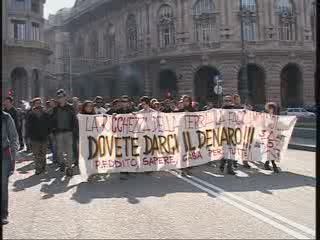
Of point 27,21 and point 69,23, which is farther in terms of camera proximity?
point 69,23

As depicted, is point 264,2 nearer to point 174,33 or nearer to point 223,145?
point 174,33

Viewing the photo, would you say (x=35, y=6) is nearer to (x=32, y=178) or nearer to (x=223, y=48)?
(x=223, y=48)

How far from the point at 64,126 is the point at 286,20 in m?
40.8

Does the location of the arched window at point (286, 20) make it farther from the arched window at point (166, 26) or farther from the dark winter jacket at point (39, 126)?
the dark winter jacket at point (39, 126)

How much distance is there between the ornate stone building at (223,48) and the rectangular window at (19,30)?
7.95 metres

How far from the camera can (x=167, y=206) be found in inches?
313

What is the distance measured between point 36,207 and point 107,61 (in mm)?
52346

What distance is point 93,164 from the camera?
10.8 metres

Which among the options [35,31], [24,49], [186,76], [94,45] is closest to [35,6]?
[35,31]

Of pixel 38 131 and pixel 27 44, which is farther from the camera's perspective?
pixel 27 44

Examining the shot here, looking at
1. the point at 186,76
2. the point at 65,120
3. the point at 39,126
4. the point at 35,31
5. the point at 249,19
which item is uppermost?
the point at 35,31

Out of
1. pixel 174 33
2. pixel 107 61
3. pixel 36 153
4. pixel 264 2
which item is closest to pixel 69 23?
pixel 107 61

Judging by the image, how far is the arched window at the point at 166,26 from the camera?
5014 centimetres

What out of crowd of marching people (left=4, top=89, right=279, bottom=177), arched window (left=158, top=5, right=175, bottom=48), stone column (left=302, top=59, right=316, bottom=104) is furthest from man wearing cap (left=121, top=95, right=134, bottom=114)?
stone column (left=302, top=59, right=316, bottom=104)
